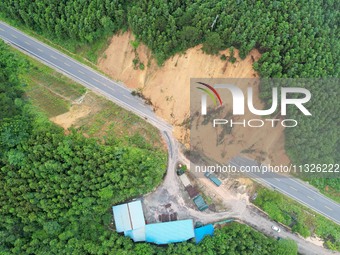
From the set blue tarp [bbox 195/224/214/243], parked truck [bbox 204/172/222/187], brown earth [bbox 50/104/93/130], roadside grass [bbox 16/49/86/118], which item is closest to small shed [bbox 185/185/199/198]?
parked truck [bbox 204/172/222/187]

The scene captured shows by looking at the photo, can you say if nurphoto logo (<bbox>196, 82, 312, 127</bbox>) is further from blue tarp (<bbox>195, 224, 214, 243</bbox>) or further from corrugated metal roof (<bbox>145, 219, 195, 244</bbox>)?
corrugated metal roof (<bbox>145, 219, 195, 244</bbox>)

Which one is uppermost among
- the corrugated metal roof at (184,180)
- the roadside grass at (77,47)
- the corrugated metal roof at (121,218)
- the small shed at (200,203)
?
the roadside grass at (77,47)

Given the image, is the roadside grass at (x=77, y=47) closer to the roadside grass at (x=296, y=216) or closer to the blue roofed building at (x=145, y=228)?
the blue roofed building at (x=145, y=228)

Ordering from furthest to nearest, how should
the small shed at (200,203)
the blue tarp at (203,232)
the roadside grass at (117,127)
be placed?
the roadside grass at (117,127) → the small shed at (200,203) → the blue tarp at (203,232)

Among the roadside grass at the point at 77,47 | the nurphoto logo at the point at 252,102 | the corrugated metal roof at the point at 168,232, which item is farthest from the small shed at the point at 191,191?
the roadside grass at the point at 77,47

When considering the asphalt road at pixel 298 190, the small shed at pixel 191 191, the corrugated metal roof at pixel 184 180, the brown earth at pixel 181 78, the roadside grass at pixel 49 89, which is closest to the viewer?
the small shed at pixel 191 191

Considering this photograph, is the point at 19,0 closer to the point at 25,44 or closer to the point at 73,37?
the point at 25,44

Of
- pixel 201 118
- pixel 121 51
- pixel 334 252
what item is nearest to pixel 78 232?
pixel 201 118

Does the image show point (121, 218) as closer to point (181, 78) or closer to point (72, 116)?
point (72, 116)
